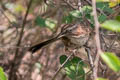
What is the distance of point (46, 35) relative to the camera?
4348 mm

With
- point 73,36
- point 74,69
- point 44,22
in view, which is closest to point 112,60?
point 74,69

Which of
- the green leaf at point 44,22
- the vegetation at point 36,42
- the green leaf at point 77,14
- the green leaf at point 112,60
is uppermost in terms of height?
the green leaf at point 112,60

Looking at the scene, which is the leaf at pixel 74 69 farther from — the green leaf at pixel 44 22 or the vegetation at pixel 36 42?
the green leaf at pixel 44 22

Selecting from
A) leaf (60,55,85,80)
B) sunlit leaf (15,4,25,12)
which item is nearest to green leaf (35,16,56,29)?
leaf (60,55,85,80)

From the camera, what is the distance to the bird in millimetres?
2521

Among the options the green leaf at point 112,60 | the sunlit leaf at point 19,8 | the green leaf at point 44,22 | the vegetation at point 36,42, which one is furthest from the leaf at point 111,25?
the sunlit leaf at point 19,8

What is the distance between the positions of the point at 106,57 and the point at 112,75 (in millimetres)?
2768

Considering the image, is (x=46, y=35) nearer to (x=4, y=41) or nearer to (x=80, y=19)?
(x=4, y=41)

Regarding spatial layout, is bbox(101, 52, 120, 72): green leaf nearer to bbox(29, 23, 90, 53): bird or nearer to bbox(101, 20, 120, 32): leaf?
bbox(101, 20, 120, 32): leaf

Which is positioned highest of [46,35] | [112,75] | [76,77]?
[76,77]

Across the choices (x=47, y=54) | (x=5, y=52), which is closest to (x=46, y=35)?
(x=47, y=54)

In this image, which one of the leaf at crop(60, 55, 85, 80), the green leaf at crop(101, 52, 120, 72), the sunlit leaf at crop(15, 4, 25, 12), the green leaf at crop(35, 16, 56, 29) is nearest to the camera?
the green leaf at crop(101, 52, 120, 72)

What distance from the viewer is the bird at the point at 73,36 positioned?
99.3 inches

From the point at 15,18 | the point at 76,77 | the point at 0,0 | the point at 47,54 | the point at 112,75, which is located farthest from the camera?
the point at 15,18
